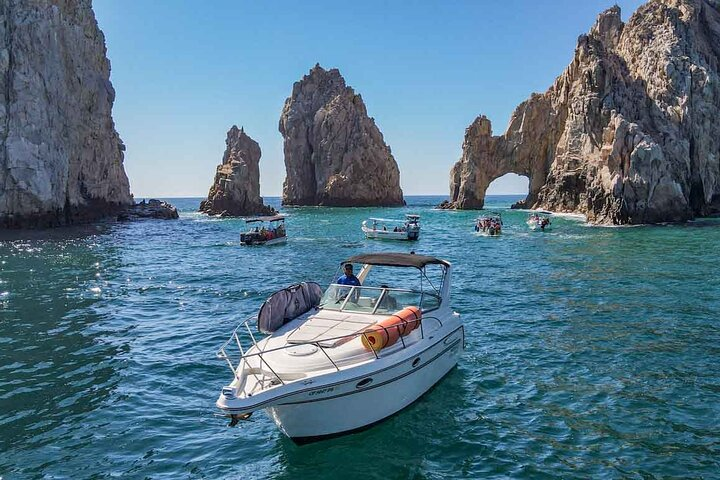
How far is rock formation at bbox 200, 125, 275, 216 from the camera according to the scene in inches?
3659

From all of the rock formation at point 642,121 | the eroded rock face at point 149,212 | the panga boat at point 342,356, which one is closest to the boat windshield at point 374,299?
the panga boat at point 342,356

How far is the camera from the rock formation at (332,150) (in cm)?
13188

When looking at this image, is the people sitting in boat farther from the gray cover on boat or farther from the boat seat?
the boat seat

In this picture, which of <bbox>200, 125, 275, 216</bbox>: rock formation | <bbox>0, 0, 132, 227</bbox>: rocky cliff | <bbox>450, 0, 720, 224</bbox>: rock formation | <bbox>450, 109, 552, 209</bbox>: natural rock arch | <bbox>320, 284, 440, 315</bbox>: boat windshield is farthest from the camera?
<bbox>450, 109, 552, 209</bbox>: natural rock arch

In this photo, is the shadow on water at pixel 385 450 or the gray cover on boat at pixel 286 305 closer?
the shadow on water at pixel 385 450

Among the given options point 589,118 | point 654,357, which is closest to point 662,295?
point 654,357

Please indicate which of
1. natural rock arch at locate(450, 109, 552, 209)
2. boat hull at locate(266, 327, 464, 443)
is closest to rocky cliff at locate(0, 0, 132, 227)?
boat hull at locate(266, 327, 464, 443)

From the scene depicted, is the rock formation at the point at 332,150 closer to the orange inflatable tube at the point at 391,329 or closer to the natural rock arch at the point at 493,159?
the natural rock arch at the point at 493,159

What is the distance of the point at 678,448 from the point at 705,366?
5281 mm

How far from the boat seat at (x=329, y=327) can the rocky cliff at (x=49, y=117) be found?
52814 millimetres

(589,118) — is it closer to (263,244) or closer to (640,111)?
(640,111)

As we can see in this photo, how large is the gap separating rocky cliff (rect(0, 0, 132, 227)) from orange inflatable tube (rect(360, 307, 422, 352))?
54.4 m

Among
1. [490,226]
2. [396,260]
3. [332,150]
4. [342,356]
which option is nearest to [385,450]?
[342,356]

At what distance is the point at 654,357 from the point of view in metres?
14.2
